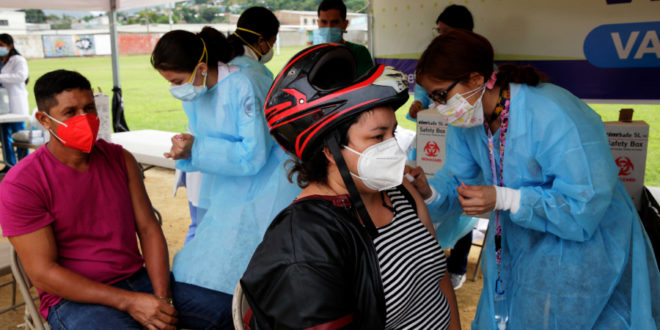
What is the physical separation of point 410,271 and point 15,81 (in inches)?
287

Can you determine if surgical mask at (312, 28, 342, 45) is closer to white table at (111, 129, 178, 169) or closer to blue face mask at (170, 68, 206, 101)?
blue face mask at (170, 68, 206, 101)

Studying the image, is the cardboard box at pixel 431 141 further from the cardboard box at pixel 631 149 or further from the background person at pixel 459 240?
the cardboard box at pixel 631 149

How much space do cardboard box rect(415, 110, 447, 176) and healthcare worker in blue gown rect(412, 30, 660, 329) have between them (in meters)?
1.34

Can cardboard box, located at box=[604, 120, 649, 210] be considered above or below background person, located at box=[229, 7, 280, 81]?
below

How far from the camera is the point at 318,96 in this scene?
1.18m

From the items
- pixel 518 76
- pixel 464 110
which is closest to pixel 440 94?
pixel 464 110

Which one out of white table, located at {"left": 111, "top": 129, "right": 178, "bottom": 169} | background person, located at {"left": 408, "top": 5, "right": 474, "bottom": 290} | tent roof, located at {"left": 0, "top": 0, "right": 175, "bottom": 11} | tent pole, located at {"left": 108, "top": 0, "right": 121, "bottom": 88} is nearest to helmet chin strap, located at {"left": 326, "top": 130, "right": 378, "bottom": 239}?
background person, located at {"left": 408, "top": 5, "right": 474, "bottom": 290}

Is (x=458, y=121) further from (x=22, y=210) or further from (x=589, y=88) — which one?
(x=589, y=88)

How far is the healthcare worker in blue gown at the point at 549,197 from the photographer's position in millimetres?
1536

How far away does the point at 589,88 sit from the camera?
3.71 metres

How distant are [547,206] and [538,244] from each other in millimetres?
184

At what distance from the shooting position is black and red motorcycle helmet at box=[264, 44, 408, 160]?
3.88ft

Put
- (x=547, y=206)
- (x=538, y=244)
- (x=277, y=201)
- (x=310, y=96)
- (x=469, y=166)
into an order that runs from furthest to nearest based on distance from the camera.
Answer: (x=277, y=201) → (x=469, y=166) → (x=538, y=244) → (x=547, y=206) → (x=310, y=96)

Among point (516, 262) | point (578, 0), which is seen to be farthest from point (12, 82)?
point (516, 262)
